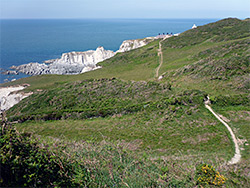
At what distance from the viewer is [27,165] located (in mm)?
5418

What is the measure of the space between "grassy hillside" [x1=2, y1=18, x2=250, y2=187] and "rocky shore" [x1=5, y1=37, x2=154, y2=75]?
51729mm

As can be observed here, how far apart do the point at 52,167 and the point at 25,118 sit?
18.2m

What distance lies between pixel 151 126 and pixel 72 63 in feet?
261

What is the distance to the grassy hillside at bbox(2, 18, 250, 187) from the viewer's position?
7.78 metres

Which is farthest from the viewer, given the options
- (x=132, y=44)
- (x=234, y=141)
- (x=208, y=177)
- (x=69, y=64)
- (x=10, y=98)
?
(x=132, y=44)

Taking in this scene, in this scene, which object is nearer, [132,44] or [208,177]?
[208,177]

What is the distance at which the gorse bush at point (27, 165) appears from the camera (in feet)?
16.5

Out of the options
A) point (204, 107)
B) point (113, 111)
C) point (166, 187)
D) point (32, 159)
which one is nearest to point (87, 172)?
point (32, 159)

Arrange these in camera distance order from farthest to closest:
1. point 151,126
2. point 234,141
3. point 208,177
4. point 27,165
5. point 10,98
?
point 10,98
point 151,126
point 234,141
point 208,177
point 27,165

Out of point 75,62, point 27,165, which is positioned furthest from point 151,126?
point 75,62

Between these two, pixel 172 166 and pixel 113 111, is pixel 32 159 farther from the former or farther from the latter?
pixel 113 111

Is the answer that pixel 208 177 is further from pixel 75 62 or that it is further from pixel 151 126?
pixel 75 62

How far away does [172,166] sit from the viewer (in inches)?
342

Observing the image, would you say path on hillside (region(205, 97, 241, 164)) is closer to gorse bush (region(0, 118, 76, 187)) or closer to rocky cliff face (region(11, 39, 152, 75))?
gorse bush (region(0, 118, 76, 187))
